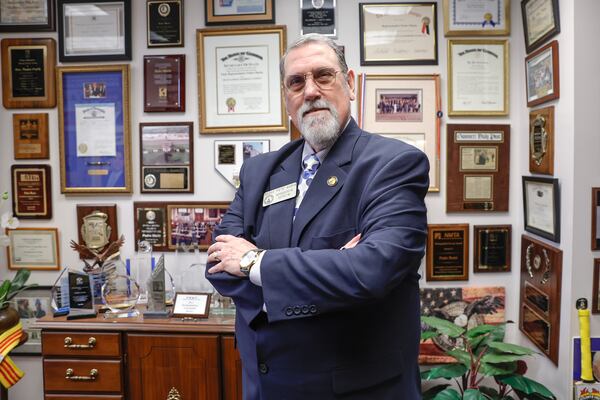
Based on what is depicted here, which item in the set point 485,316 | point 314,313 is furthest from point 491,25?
point 314,313

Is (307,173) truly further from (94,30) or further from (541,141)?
(94,30)

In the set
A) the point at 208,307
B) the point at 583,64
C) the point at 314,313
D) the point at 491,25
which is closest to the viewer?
the point at 314,313

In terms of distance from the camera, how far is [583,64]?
171cm

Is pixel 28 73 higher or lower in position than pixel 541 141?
higher

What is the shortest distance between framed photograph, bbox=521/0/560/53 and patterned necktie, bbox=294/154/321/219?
122 centimetres

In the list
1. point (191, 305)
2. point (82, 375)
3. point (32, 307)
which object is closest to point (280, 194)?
point (191, 305)

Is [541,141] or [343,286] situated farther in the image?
[541,141]

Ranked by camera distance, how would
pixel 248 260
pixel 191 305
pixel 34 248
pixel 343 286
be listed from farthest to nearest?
pixel 34 248, pixel 191 305, pixel 248 260, pixel 343 286

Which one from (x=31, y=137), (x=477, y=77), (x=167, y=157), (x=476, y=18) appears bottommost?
(x=167, y=157)

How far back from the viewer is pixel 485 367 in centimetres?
187

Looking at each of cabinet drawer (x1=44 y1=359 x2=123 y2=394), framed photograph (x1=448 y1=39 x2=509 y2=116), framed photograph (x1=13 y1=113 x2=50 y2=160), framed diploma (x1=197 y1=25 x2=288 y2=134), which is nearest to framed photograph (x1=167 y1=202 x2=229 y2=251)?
framed diploma (x1=197 y1=25 x2=288 y2=134)

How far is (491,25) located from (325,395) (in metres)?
2.00

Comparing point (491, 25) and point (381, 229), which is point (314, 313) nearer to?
point (381, 229)

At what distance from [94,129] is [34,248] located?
0.75 meters
